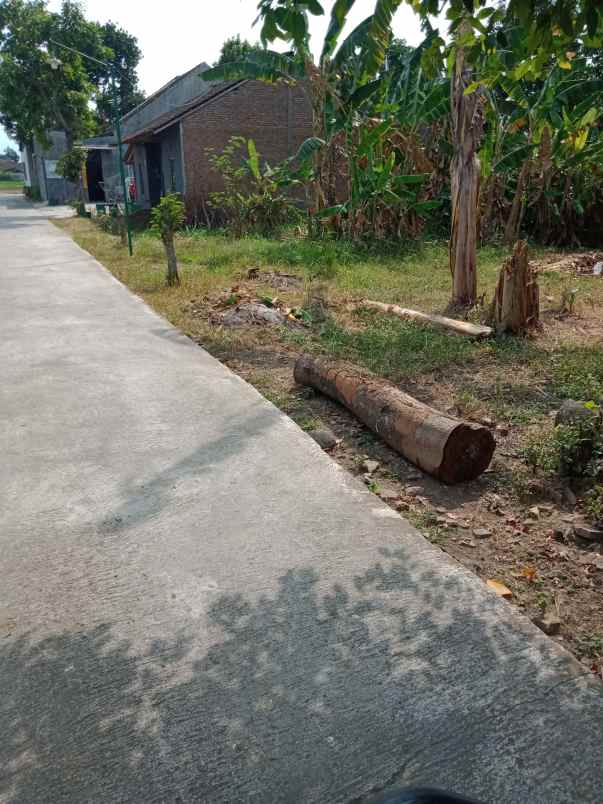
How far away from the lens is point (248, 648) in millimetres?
2613

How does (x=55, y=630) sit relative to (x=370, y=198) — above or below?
below

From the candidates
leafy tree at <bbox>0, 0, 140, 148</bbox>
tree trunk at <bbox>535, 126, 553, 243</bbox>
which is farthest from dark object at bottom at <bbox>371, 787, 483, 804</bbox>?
leafy tree at <bbox>0, 0, 140, 148</bbox>

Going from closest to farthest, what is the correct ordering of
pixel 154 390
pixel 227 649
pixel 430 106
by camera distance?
1. pixel 227 649
2. pixel 154 390
3. pixel 430 106

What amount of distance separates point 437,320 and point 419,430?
413 centimetres

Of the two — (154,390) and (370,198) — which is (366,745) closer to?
(154,390)

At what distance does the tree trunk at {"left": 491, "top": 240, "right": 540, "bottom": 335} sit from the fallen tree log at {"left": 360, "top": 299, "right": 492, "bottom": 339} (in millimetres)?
242

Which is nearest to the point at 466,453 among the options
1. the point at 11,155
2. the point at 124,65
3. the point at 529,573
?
the point at 529,573

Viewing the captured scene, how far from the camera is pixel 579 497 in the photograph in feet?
12.9

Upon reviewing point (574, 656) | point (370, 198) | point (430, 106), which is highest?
point (430, 106)

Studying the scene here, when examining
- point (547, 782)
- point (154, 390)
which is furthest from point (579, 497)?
point (154, 390)

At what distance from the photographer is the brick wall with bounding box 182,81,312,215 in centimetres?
2202

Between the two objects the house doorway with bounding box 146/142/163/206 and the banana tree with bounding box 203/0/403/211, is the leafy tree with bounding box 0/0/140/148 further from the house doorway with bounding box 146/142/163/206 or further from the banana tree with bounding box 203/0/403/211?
the banana tree with bounding box 203/0/403/211

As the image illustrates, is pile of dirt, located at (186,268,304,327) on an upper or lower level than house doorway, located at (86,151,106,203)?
lower

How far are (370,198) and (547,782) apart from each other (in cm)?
1397
